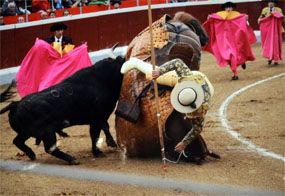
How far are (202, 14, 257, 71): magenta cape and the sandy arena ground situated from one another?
1522 mm

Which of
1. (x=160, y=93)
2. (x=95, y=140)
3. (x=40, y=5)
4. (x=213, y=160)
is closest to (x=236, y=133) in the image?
(x=213, y=160)

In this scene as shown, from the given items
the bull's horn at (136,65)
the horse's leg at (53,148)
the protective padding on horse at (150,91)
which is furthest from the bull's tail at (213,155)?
the horse's leg at (53,148)

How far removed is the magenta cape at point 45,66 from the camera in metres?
8.15

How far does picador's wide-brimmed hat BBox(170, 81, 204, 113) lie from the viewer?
561cm

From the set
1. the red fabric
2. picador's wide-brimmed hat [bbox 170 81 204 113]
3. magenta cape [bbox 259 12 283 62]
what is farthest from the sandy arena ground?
the red fabric

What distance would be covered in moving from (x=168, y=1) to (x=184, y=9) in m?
0.52

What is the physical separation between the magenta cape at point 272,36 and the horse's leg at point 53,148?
7378mm

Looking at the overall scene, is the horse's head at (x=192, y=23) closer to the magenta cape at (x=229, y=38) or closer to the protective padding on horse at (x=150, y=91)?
the protective padding on horse at (x=150, y=91)

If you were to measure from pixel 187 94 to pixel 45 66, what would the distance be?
10.8ft

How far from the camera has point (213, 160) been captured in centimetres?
618

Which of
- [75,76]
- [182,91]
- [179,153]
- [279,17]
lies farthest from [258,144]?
[279,17]

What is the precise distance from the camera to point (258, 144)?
6875 millimetres

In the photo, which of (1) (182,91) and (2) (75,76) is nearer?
(1) (182,91)

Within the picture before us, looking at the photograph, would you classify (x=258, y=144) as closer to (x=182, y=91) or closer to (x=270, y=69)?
(x=182, y=91)
